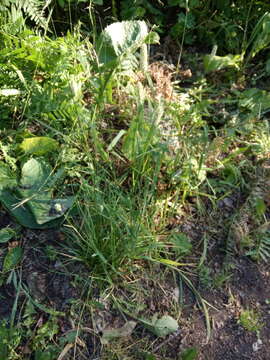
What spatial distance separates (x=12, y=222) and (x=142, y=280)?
0.60 m

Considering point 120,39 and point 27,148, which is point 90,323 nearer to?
point 27,148

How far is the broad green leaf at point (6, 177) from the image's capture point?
1957 millimetres

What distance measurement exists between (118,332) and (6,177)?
0.79 metres

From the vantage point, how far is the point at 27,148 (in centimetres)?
202

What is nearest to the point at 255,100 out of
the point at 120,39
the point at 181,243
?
the point at 120,39

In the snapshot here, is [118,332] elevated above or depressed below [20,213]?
below

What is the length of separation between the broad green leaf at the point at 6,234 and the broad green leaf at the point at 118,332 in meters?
0.54

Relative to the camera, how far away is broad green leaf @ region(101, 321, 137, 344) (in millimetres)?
1739

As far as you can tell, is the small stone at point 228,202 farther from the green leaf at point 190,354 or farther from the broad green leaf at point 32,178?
the broad green leaf at point 32,178

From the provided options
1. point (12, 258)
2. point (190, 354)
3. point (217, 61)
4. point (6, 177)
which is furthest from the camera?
point (217, 61)

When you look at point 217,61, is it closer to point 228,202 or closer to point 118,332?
point 228,202

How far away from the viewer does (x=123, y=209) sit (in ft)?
6.23

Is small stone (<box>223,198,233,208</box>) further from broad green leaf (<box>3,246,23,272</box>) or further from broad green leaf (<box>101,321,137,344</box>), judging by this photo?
broad green leaf (<box>3,246,23,272</box>)

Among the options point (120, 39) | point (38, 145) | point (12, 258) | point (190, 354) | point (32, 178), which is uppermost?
point (120, 39)
